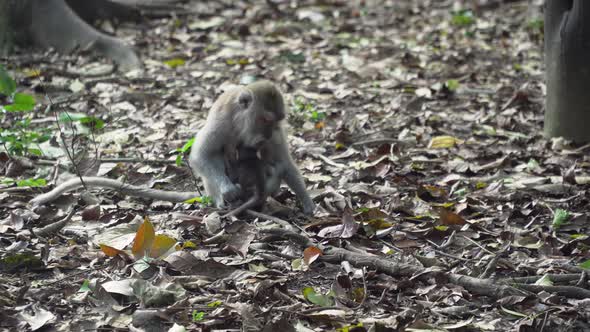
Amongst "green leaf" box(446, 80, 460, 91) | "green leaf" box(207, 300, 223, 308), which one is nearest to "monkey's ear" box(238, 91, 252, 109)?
"green leaf" box(207, 300, 223, 308)

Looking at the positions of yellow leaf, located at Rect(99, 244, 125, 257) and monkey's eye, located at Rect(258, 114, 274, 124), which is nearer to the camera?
yellow leaf, located at Rect(99, 244, 125, 257)

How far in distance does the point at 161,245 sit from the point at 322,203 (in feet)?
5.59

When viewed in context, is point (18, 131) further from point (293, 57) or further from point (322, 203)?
point (293, 57)

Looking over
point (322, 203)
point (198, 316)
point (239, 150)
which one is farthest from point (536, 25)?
point (198, 316)

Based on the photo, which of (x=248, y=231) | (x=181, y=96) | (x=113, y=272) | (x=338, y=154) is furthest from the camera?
(x=181, y=96)

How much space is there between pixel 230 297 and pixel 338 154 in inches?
122

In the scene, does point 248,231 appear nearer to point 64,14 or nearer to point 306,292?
point 306,292

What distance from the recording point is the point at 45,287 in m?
4.34

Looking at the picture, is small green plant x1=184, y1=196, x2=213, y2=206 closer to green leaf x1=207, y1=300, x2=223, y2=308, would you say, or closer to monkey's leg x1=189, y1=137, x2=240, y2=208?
monkey's leg x1=189, y1=137, x2=240, y2=208

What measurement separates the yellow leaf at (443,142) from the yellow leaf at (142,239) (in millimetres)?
3599

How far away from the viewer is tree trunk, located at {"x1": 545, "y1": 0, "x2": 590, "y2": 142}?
745 cm

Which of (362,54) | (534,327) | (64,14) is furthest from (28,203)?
(362,54)

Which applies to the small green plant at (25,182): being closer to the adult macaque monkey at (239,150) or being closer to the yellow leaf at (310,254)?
the adult macaque monkey at (239,150)

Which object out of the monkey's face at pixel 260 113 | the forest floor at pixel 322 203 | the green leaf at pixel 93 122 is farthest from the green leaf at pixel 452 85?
the green leaf at pixel 93 122
